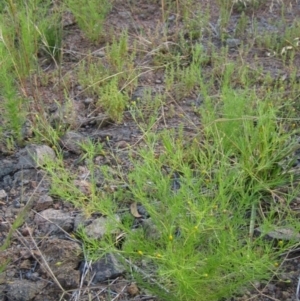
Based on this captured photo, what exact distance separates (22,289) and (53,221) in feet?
1.26

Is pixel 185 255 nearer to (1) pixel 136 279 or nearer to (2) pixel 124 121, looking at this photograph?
(1) pixel 136 279

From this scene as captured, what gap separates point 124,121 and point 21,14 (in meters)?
0.90

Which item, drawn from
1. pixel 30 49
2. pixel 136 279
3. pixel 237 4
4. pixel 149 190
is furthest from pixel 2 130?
pixel 237 4

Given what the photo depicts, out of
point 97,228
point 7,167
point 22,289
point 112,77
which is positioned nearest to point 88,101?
point 112,77

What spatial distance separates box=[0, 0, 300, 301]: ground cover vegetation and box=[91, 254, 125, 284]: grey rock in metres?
0.05

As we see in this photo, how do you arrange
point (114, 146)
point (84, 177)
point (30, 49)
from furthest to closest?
point (30, 49) < point (114, 146) < point (84, 177)

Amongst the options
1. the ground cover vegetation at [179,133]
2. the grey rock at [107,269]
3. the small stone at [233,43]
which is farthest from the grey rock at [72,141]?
the small stone at [233,43]

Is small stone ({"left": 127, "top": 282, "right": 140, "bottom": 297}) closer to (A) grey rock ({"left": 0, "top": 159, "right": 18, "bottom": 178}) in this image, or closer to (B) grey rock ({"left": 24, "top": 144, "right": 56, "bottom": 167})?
(B) grey rock ({"left": 24, "top": 144, "right": 56, "bottom": 167})

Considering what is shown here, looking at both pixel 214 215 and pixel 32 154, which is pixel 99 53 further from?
pixel 214 215

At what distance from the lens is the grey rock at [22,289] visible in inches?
92.7

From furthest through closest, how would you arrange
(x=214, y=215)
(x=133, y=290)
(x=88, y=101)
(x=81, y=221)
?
(x=88, y=101), (x=81, y=221), (x=133, y=290), (x=214, y=215)

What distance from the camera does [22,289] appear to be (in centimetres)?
237

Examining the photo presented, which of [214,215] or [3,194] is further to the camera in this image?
[3,194]

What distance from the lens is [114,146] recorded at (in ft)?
10.3
